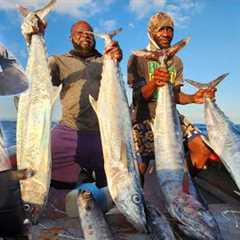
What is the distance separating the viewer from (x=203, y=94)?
5.03 m

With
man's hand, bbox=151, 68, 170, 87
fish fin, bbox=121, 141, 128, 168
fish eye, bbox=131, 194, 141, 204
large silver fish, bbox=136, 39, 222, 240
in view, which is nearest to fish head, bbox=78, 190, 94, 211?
fish eye, bbox=131, 194, 141, 204

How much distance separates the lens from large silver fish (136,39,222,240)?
3680 mm

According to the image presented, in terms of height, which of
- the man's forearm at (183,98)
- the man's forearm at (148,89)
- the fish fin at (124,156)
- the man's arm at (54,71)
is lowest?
the fish fin at (124,156)

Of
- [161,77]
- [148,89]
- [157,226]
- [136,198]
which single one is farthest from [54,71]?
[157,226]

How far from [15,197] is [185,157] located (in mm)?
2573

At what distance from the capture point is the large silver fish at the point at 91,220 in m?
3.20

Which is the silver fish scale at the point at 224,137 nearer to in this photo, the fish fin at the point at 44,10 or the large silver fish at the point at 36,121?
the large silver fish at the point at 36,121

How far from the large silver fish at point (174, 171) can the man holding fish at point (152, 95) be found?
17 centimetres

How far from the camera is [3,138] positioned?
8.59 ft

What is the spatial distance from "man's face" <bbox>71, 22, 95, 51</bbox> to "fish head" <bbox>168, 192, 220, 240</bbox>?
1.66 m

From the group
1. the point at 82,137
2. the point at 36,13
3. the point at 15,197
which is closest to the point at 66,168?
the point at 82,137

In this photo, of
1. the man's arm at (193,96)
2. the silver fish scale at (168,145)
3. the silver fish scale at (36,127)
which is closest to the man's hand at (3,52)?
the silver fish scale at (36,127)

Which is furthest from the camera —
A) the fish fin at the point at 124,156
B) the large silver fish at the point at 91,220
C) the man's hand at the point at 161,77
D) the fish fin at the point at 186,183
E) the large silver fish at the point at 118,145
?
the man's hand at the point at 161,77

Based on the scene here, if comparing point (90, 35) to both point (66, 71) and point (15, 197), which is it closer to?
point (66, 71)
